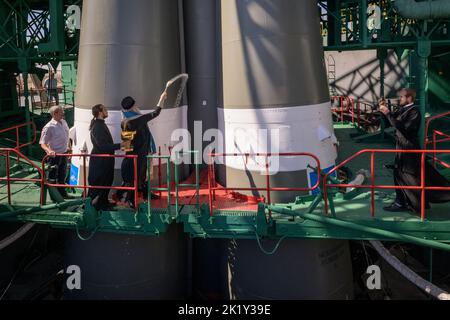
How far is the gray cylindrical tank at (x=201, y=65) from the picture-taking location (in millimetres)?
11102

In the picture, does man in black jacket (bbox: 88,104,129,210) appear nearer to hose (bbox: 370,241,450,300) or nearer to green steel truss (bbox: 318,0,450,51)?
hose (bbox: 370,241,450,300)

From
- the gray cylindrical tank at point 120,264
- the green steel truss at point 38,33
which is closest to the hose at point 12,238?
the gray cylindrical tank at point 120,264

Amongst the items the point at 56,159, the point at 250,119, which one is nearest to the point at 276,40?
the point at 250,119

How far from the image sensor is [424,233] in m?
7.77

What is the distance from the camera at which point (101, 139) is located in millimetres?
8602

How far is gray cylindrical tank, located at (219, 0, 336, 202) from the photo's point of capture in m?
9.42

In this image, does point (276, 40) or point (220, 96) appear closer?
point (276, 40)

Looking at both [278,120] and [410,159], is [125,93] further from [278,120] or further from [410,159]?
[410,159]

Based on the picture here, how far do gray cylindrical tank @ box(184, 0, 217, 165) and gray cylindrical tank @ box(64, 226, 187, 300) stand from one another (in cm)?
282

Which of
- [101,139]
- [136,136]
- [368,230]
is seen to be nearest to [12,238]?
[101,139]

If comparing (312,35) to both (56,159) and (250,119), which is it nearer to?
(250,119)

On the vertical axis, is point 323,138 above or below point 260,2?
below

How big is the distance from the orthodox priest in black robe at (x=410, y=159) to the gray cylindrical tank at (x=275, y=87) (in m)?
2.07
